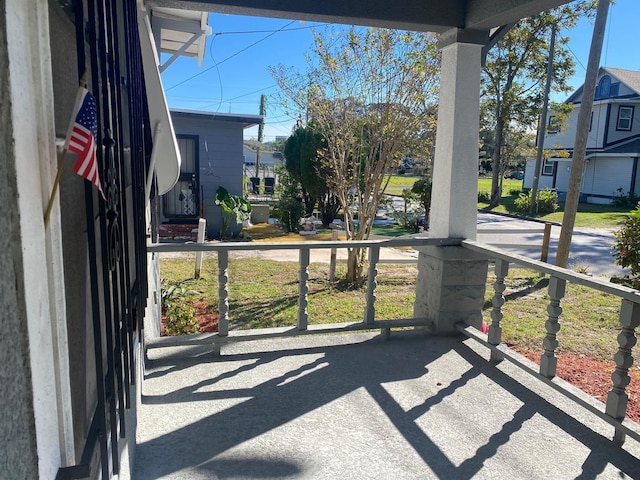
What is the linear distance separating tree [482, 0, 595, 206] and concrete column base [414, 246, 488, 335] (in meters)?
18.1

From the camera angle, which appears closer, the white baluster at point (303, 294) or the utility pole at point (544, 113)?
the white baluster at point (303, 294)

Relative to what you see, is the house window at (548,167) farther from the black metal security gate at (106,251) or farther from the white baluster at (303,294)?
the black metal security gate at (106,251)

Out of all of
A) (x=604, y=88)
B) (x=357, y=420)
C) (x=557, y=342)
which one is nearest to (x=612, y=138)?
(x=604, y=88)

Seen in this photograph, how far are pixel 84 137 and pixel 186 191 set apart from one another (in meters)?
11.4

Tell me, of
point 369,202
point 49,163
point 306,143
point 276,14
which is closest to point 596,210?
point 306,143

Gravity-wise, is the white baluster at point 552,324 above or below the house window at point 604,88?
below

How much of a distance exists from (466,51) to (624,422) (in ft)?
9.82

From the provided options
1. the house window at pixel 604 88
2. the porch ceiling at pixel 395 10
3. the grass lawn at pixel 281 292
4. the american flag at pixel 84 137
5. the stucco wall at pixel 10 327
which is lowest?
the grass lawn at pixel 281 292

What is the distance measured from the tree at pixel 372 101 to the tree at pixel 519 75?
14.9 meters

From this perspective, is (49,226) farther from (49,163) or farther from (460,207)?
(460,207)

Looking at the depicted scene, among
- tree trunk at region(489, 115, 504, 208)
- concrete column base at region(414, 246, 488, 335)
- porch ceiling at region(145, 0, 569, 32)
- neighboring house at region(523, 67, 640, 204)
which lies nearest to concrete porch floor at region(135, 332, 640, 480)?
concrete column base at region(414, 246, 488, 335)

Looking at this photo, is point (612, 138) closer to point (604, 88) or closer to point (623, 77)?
point (604, 88)

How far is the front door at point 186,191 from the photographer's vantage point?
1186 centimetres

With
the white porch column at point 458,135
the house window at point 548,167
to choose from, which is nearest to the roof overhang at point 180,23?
the white porch column at point 458,135
